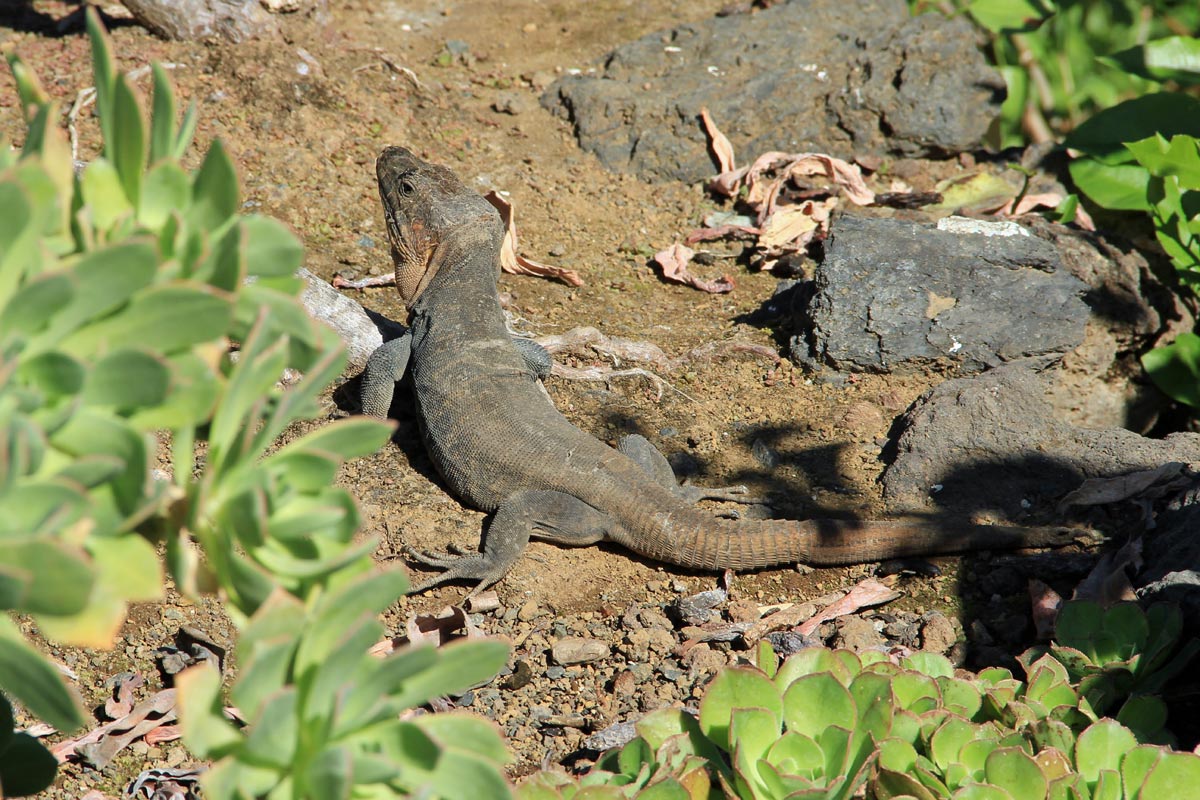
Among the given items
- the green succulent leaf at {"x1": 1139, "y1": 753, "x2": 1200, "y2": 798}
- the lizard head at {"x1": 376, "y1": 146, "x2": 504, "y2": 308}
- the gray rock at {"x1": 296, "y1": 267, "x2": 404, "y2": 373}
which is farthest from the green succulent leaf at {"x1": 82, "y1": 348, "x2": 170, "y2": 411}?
the lizard head at {"x1": 376, "y1": 146, "x2": 504, "y2": 308}

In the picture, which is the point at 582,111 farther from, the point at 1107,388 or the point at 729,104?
the point at 1107,388

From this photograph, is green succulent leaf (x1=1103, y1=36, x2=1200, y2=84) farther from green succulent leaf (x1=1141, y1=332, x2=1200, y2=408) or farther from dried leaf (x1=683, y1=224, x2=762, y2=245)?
dried leaf (x1=683, y1=224, x2=762, y2=245)

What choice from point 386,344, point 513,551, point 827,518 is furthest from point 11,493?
point 386,344

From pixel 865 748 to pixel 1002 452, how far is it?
3.02 m

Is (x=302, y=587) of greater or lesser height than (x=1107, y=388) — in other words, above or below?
above

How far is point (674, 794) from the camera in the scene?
1.82 metres

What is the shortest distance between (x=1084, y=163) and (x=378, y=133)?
16.0 feet

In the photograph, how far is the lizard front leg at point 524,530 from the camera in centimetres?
427

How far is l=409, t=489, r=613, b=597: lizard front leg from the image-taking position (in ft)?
14.0

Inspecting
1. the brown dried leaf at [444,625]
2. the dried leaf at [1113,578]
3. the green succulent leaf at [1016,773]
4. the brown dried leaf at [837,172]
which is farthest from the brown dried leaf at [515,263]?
the green succulent leaf at [1016,773]

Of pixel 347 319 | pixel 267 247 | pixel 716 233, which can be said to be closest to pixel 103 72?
pixel 267 247

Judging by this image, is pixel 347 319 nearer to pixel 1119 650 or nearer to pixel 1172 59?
pixel 1119 650

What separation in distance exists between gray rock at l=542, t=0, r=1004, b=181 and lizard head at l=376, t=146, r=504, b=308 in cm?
202

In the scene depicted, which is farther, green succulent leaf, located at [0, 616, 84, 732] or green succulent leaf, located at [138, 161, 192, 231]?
green succulent leaf, located at [138, 161, 192, 231]
